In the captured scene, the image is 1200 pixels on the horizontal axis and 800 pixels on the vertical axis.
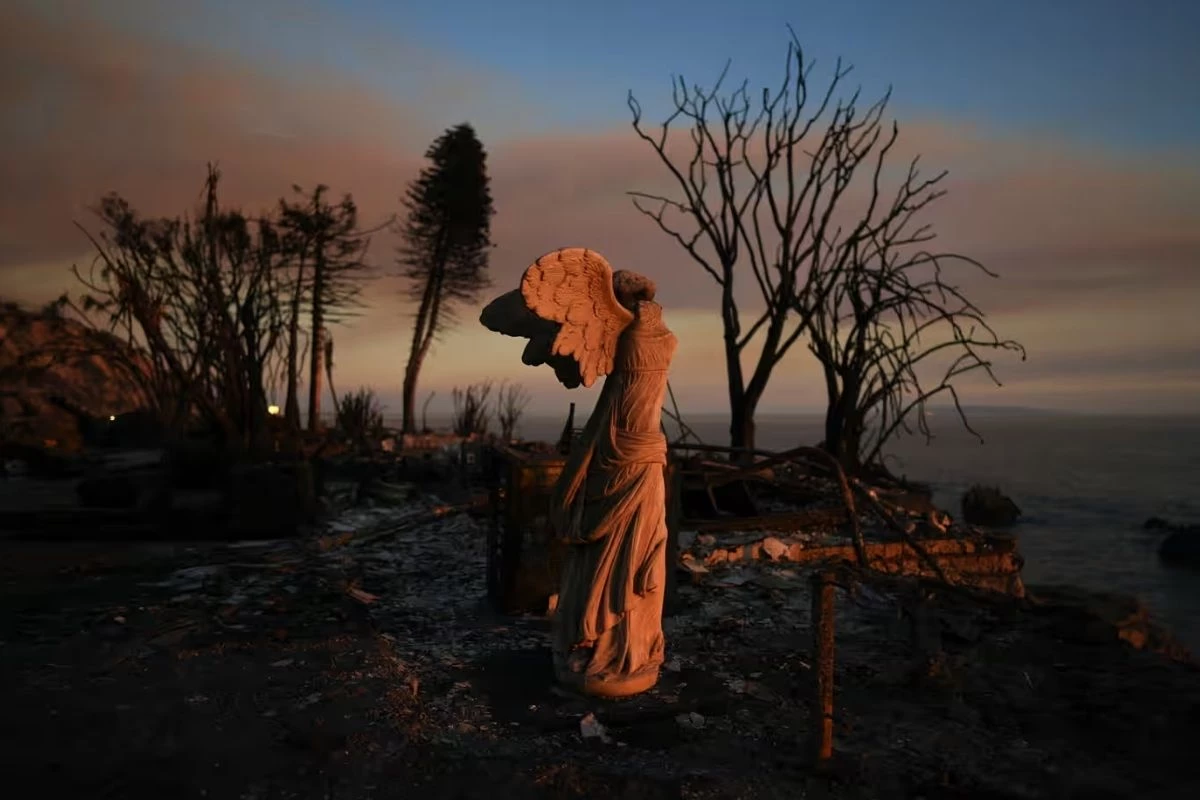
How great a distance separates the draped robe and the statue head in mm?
124

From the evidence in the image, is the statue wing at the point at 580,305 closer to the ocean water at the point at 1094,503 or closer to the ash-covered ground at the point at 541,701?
the ash-covered ground at the point at 541,701

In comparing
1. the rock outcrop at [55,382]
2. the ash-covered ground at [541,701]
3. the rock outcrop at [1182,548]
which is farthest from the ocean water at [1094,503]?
the rock outcrop at [55,382]

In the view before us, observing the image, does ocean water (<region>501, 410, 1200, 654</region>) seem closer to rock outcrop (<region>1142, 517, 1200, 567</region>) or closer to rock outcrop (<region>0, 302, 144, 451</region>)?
rock outcrop (<region>1142, 517, 1200, 567</region>)

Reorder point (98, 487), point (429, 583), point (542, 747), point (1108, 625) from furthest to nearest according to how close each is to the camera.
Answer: point (98, 487) < point (429, 583) < point (1108, 625) < point (542, 747)

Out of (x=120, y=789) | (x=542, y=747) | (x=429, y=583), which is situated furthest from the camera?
(x=429, y=583)

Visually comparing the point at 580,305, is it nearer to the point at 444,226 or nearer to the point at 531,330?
the point at 531,330

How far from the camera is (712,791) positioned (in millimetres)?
3162

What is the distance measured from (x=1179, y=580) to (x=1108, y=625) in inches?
379

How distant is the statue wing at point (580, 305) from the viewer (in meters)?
4.04

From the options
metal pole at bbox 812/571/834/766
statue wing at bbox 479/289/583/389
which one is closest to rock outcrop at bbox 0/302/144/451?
statue wing at bbox 479/289/583/389

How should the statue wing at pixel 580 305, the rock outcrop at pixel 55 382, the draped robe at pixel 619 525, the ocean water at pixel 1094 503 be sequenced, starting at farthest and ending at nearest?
1. the rock outcrop at pixel 55 382
2. the ocean water at pixel 1094 503
3. the draped robe at pixel 619 525
4. the statue wing at pixel 580 305

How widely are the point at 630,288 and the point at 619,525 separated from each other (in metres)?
1.26

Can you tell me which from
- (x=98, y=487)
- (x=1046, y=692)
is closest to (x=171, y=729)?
(x=1046, y=692)

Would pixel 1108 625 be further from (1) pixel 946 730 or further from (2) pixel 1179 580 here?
→ (2) pixel 1179 580
